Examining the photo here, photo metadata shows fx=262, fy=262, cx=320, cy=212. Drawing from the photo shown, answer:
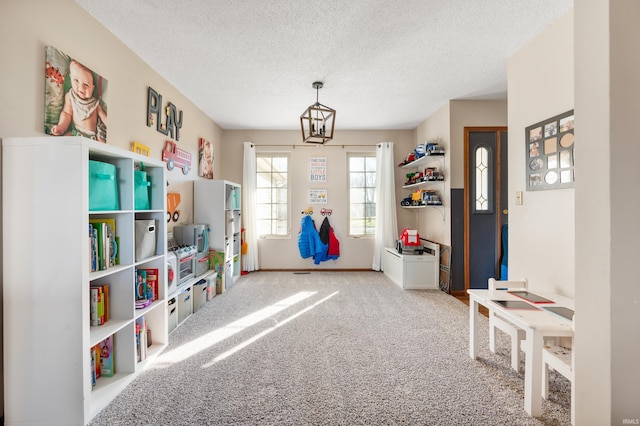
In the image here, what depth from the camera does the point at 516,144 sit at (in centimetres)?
236

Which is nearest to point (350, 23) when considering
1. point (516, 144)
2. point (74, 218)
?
point (516, 144)

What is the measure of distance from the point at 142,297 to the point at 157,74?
2250 mm

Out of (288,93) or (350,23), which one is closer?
(350,23)

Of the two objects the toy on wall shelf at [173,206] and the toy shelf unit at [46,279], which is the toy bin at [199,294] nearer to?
the toy on wall shelf at [173,206]

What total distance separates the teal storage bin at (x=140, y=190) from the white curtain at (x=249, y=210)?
2637 mm

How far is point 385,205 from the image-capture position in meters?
4.65

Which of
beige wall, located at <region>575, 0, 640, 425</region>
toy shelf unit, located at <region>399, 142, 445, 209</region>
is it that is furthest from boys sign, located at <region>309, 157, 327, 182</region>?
beige wall, located at <region>575, 0, 640, 425</region>

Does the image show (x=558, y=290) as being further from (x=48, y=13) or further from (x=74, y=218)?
(x=48, y=13)

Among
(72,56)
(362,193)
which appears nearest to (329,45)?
(72,56)

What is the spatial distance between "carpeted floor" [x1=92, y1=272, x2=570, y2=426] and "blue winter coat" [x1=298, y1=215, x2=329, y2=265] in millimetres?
1696

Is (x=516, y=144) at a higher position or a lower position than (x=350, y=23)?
lower

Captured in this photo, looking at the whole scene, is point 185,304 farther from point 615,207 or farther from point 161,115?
point 615,207

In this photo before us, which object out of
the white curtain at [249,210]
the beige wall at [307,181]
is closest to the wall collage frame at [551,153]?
the beige wall at [307,181]

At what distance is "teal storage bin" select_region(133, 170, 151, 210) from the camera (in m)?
1.89
